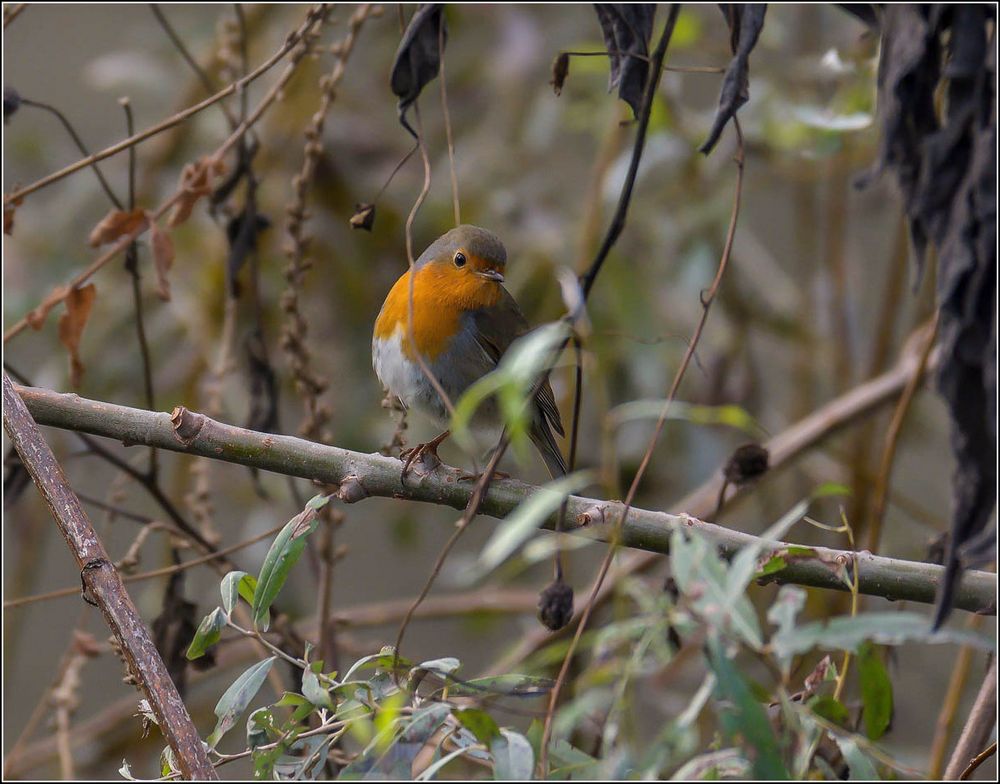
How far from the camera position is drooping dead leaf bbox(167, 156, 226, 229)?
7.17 ft

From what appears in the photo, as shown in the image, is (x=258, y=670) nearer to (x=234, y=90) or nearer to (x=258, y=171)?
(x=234, y=90)

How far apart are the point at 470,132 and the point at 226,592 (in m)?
3.66

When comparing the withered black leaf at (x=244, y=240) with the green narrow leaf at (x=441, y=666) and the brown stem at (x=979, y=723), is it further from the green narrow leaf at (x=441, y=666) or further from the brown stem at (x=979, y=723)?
the brown stem at (x=979, y=723)

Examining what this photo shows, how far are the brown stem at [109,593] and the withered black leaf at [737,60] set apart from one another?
84 centimetres

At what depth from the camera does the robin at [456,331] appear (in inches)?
96.1

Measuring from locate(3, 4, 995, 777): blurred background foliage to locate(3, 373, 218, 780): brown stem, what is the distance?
165cm

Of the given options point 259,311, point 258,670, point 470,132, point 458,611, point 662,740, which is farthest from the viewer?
point 470,132

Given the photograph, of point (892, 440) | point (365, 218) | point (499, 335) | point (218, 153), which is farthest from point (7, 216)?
point (892, 440)

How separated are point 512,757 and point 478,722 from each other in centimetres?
4

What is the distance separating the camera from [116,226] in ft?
7.09

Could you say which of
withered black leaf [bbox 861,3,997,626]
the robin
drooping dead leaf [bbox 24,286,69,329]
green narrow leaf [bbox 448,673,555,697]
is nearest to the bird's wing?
the robin

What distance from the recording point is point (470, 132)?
470 cm

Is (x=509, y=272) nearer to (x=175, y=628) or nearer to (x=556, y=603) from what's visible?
(x=175, y=628)

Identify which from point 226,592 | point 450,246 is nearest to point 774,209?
point 450,246
